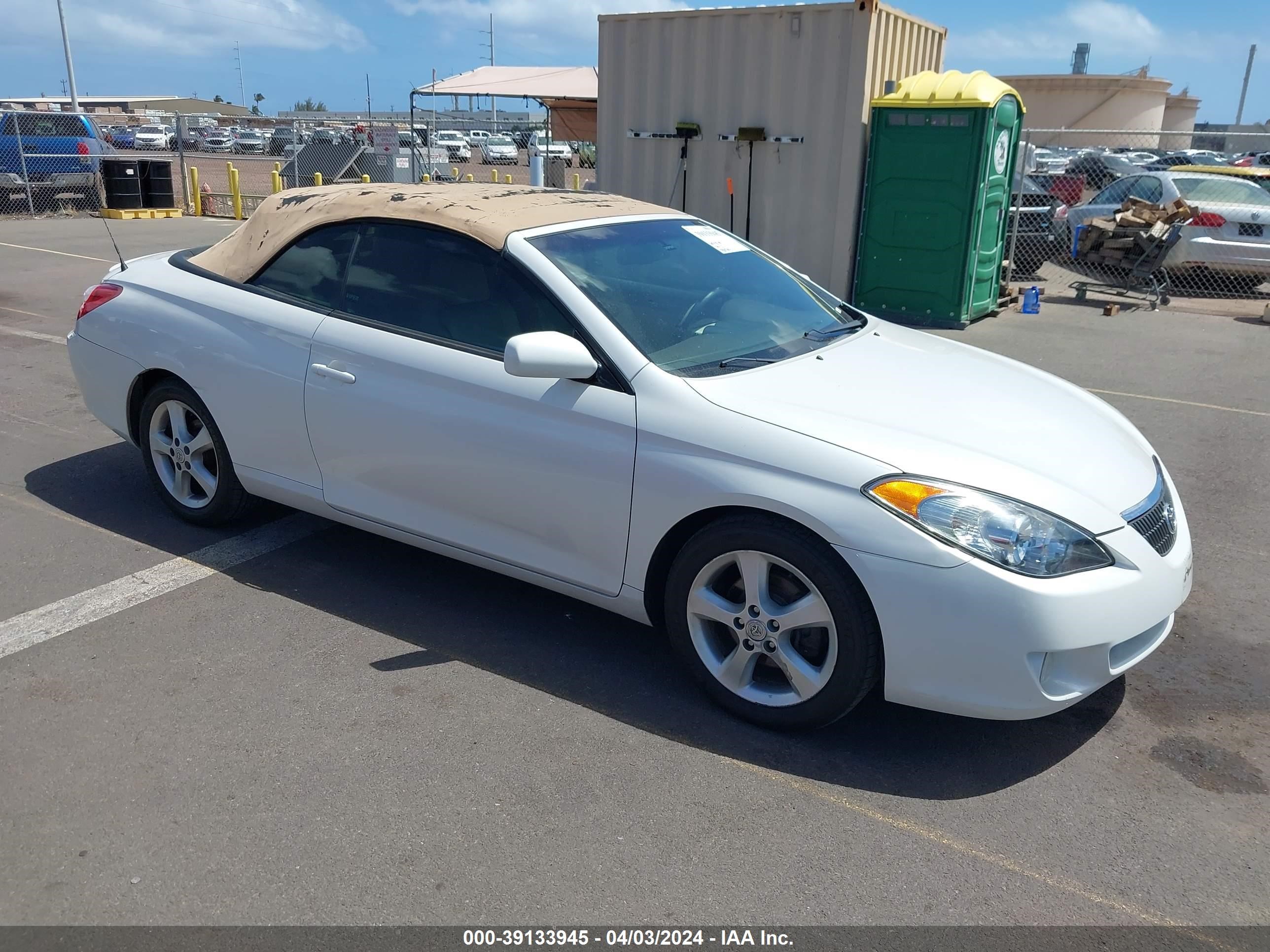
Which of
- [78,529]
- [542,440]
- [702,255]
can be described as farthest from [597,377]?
[78,529]

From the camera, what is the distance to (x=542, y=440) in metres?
3.65

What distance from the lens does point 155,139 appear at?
164ft

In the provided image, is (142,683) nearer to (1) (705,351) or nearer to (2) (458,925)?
(2) (458,925)

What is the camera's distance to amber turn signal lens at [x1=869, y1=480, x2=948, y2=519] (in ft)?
10.1

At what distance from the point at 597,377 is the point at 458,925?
1.78 meters

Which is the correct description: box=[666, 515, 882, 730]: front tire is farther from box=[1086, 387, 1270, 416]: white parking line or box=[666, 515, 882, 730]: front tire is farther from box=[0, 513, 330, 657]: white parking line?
box=[1086, 387, 1270, 416]: white parking line

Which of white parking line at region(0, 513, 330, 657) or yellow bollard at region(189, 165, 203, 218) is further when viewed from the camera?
yellow bollard at region(189, 165, 203, 218)

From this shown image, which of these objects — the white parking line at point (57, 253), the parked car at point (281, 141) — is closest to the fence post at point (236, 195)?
the white parking line at point (57, 253)

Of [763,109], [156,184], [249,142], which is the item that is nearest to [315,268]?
[763,109]

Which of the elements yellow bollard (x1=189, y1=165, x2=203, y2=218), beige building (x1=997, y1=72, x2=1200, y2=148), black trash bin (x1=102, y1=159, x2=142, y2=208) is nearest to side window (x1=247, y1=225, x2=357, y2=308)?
black trash bin (x1=102, y1=159, x2=142, y2=208)

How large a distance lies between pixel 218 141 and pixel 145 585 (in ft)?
196

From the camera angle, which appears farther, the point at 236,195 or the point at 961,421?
the point at 236,195

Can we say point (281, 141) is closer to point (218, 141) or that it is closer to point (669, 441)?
point (218, 141)

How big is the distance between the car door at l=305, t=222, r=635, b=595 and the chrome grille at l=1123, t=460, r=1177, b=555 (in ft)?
5.28
